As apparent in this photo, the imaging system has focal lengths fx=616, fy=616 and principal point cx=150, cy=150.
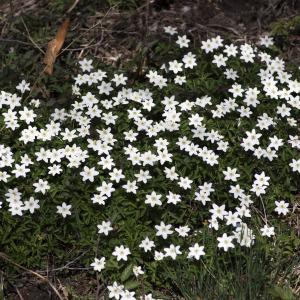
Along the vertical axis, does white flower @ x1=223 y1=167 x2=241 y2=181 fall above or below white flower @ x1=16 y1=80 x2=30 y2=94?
below

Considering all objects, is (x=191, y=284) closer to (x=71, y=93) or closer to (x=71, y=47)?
(x=71, y=93)

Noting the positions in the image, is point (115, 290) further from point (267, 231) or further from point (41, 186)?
point (267, 231)

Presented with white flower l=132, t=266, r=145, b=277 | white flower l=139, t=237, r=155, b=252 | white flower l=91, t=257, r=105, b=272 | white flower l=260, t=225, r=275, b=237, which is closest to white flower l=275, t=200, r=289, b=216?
white flower l=260, t=225, r=275, b=237

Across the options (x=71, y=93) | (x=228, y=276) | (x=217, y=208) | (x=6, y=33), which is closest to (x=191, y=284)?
(x=228, y=276)

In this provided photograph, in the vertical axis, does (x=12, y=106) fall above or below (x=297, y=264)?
above

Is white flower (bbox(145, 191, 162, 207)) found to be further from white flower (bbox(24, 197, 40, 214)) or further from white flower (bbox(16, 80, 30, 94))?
white flower (bbox(16, 80, 30, 94))
